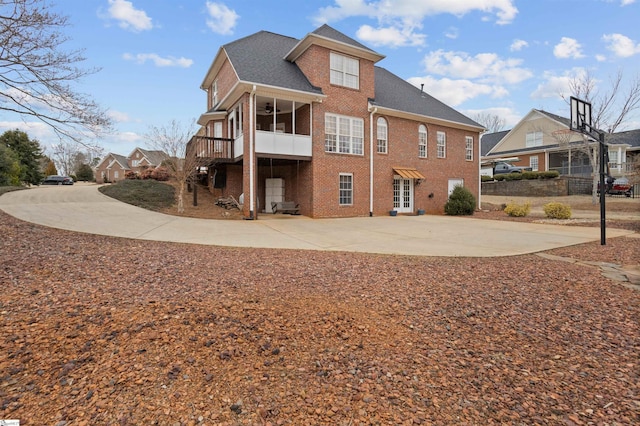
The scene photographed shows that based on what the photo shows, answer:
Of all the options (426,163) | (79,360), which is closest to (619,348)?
(79,360)

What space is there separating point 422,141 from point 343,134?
6.19 m

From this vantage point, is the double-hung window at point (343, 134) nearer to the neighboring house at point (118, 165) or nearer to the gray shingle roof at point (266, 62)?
the gray shingle roof at point (266, 62)

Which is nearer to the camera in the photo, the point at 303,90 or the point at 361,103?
the point at 303,90

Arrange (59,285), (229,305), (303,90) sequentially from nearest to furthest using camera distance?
(229,305), (59,285), (303,90)

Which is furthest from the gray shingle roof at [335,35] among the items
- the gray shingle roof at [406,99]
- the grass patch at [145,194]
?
the grass patch at [145,194]

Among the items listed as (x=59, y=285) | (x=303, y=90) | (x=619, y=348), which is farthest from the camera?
(x=303, y=90)

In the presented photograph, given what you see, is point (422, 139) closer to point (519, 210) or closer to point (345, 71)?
point (345, 71)

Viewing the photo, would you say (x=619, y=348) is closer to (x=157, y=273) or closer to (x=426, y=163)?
(x=157, y=273)

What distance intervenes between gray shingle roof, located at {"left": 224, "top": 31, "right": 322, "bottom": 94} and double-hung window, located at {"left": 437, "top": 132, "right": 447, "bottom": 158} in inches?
372

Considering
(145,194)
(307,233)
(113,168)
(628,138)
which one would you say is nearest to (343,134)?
(307,233)

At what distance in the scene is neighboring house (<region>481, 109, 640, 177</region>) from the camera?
106ft

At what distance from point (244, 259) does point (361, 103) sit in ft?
43.9

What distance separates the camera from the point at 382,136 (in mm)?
18562

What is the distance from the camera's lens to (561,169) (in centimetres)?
3391
